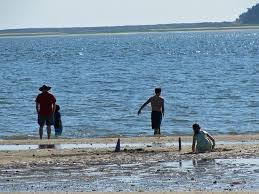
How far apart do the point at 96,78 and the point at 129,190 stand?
4892cm

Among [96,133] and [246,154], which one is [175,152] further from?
[96,133]

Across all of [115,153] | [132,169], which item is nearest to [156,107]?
[115,153]

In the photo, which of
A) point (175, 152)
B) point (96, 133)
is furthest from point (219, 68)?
point (175, 152)

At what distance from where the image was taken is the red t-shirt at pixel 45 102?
2434cm

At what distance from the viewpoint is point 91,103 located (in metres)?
41.8

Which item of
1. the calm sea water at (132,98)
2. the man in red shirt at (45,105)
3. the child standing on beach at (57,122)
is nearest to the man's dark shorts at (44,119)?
the man in red shirt at (45,105)

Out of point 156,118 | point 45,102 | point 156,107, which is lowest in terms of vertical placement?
point 156,118

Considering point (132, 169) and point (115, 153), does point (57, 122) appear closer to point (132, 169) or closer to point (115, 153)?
point (115, 153)

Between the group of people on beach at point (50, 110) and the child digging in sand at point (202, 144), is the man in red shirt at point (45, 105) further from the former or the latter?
the child digging in sand at point (202, 144)

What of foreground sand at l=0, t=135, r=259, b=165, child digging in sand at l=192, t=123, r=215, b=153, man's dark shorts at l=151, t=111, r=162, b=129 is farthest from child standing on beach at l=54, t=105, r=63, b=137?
child digging in sand at l=192, t=123, r=215, b=153

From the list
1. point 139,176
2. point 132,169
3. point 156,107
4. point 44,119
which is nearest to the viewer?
point 139,176

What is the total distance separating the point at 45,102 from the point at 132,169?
25.7 feet

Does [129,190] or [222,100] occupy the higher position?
[129,190]

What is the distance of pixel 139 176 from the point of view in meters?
16.0
